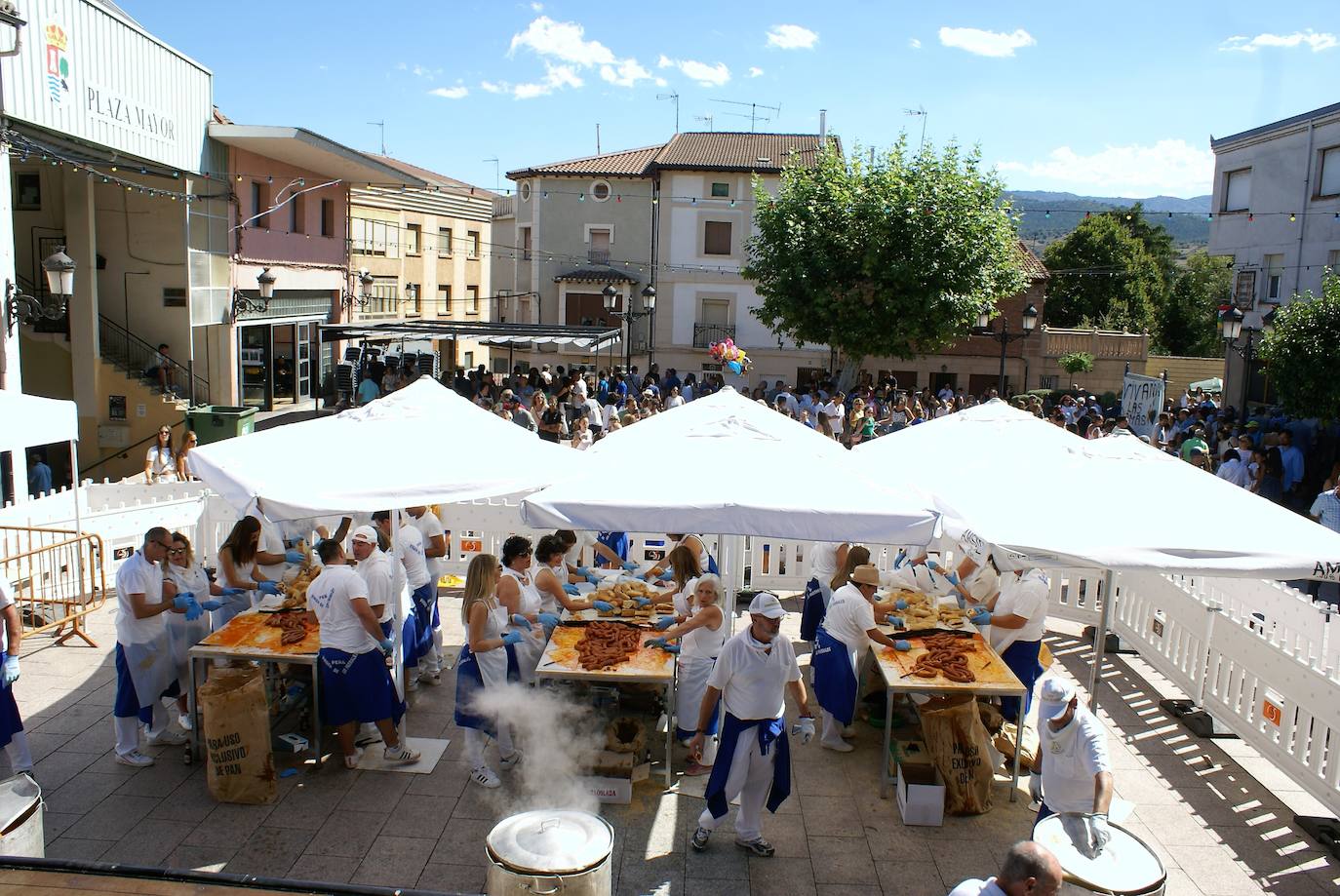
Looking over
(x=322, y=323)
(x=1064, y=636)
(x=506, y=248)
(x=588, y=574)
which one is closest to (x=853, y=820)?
(x=588, y=574)

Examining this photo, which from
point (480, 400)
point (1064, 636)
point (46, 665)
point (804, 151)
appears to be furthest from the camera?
point (804, 151)

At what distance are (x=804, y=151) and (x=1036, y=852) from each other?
130 feet

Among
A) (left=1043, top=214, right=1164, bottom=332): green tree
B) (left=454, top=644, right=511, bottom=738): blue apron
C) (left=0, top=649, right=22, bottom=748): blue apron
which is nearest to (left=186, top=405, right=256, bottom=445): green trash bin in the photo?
(left=0, top=649, right=22, bottom=748): blue apron

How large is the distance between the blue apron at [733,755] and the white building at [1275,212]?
18776 mm

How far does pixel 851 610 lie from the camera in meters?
6.80

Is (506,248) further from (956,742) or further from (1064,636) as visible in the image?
(956,742)

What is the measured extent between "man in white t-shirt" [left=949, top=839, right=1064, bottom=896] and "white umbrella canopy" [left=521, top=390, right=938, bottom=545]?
2260mm

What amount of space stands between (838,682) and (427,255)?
1399 inches

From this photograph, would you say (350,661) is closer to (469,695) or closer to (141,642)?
(469,695)

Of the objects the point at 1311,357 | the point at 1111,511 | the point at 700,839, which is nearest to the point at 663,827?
the point at 700,839

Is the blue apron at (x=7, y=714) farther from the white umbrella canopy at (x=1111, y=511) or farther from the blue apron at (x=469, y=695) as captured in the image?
the white umbrella canopy at (x=1111, y=511)

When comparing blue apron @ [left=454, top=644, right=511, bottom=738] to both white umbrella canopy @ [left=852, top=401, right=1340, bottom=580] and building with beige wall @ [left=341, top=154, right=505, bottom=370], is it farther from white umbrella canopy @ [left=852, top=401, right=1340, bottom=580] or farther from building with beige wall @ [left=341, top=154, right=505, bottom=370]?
building with beige wall @ [left=341, top=154, right=505, bottom=370]

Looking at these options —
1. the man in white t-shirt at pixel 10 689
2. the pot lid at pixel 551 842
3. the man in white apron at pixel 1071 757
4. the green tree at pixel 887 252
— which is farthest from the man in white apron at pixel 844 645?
the green tree at pixel 887 252

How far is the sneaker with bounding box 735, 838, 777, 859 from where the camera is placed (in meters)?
5.61
